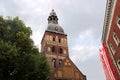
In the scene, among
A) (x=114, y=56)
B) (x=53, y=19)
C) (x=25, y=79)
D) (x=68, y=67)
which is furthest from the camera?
(x=53, y=19)

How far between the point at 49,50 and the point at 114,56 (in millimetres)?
25633

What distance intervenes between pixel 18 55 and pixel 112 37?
9920 mm

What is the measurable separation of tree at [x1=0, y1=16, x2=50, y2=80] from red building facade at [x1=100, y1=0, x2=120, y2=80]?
23.8 ft

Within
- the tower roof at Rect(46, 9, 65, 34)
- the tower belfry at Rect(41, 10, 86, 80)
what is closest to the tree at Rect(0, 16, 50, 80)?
the tower belfry at Rect(41, 10, 86, 80)

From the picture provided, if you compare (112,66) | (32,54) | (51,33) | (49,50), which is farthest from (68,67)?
(32,54)

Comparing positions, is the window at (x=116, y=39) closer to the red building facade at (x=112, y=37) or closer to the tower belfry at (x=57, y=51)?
the red building facade at (x=112, y=37)

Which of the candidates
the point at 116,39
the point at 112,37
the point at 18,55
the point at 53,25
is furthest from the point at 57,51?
the point at 18,55

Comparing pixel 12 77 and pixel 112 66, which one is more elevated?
pixel 112 66

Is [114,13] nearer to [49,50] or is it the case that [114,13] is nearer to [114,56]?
[114,56]

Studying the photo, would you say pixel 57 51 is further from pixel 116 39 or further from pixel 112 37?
pixel 116 39

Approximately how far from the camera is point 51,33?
50.5 meters

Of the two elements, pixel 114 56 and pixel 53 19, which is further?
pixel 53 19

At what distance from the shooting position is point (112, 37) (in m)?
22.7

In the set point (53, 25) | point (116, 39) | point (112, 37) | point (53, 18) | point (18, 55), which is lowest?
point (18, 55)
